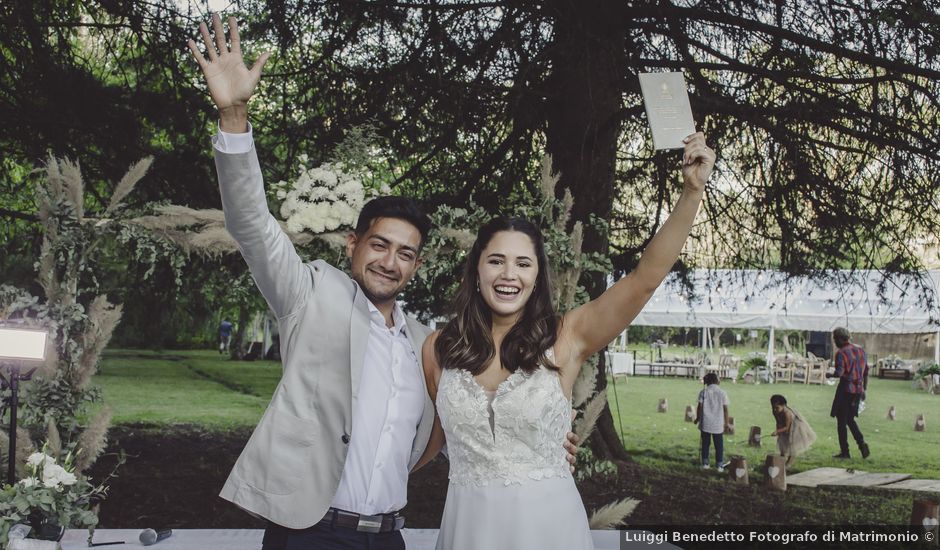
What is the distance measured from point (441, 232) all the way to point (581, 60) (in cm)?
258

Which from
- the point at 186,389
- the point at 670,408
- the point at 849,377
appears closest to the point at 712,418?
the point at 849,377

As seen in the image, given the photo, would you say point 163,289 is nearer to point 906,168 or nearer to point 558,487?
point 558,487

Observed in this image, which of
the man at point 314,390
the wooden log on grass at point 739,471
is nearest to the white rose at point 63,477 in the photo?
the man at point 314,390

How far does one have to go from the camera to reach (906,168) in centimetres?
613

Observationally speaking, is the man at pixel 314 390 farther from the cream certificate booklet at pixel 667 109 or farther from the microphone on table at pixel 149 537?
the microphone on table at pixel 149 537

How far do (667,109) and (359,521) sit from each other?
58.8 inches


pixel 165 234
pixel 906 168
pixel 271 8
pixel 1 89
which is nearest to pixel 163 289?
pixel 1 89

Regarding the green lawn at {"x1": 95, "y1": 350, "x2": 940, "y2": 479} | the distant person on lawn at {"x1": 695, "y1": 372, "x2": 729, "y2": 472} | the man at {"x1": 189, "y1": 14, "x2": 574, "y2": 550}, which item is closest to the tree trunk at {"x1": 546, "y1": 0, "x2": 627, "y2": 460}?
the distant person on lawn at {"x1": 695, "y1": 372, "x2": 729, "y2": 472}

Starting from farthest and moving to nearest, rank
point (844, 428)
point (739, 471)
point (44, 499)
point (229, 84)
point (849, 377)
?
point (844, 428), point (849, 377), point (739, 471), point (44, 499), point (229, 84)

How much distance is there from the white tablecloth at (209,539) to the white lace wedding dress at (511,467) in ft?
5.82

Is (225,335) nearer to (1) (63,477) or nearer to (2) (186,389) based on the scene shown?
(2) (186,389)

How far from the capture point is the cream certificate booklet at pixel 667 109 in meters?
2.27

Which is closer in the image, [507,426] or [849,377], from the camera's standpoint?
[507,426]

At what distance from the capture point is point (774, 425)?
1442 centimetres
